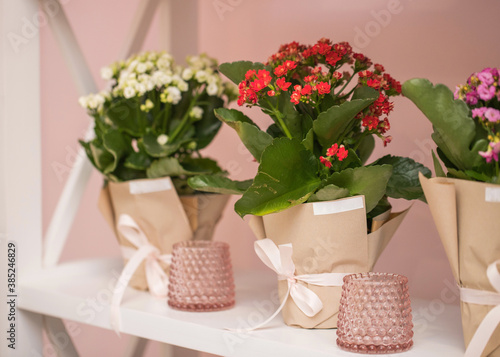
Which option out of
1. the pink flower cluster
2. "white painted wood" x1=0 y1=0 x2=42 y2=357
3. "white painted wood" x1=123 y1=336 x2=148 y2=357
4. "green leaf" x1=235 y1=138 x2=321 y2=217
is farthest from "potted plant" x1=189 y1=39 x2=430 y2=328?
"white painted wood" x1=123 y1=336 x2=148 y2=357

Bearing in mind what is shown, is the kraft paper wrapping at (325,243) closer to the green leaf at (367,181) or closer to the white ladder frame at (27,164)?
the green leaf at (367,181)

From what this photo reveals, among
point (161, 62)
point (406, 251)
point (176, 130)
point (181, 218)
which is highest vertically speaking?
point (161, 62)

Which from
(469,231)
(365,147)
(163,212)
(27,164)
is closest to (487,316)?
(469,231)

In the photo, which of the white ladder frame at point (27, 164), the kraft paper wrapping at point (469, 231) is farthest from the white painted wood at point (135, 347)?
the kraft paper wrapping at point (469, 231)

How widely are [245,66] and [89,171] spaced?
20.3 inches

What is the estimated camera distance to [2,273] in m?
0.99

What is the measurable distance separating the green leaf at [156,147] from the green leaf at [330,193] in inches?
12.9

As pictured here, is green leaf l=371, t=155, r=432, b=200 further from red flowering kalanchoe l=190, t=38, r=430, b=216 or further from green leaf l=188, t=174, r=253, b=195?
green leaf l=188, t=174, r=253, b=195

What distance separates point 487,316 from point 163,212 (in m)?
0.54

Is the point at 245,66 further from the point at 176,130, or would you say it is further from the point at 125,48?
the point at 125,48

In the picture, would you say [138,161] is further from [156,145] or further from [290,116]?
[290,116]

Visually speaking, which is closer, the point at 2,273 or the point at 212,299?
the point at 212,299

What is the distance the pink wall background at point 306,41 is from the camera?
942 mm

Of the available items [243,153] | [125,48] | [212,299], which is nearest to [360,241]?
[212,299]
